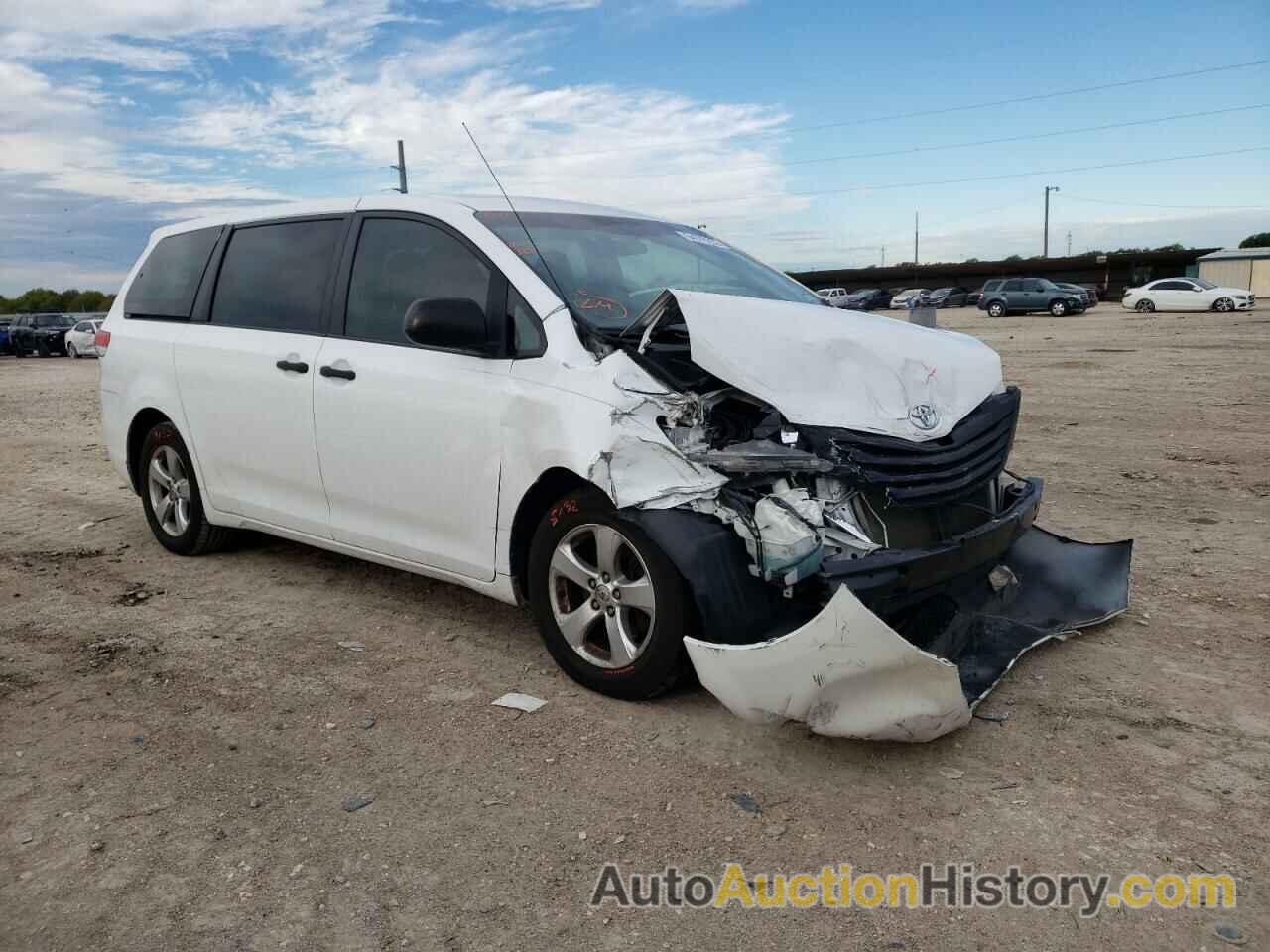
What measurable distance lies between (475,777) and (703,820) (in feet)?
2.53

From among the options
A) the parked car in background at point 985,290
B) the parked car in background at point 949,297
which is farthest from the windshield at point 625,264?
the parked car in background at point 949,297

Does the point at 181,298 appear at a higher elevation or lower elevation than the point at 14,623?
higher

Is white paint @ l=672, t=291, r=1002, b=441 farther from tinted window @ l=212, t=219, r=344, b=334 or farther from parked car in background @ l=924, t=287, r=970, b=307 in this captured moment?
parked car in background @ l=924, t=287, r=970, b=307

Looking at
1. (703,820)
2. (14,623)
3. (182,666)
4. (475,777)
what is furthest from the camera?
(14,623)

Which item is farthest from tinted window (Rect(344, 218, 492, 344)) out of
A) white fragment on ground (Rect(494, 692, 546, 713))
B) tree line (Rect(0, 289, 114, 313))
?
tree line (Rect(0, 289, 114, 313))

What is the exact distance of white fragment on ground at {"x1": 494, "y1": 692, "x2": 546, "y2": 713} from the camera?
12.5 ft

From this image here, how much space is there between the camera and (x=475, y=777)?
3.31 meters

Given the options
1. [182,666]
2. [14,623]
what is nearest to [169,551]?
[14,623]

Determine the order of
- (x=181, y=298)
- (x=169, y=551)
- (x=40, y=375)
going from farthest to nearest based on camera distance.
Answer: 1. (x=40, y=375)
2. (x=169, y=551)
3. (x=181, y=298)

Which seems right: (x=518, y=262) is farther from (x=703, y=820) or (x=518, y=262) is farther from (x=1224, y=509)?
(x=1224, y=509)

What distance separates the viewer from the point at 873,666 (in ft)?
10.1

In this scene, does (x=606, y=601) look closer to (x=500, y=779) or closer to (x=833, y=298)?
(x=500, y=779)

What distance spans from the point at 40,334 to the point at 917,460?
1641 inches

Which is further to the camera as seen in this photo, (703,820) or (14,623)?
(14,623)
